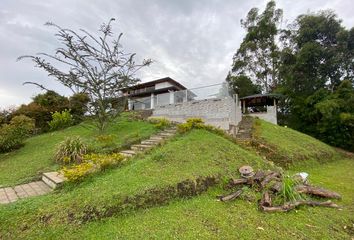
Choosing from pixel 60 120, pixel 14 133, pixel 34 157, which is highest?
pixel 60 120

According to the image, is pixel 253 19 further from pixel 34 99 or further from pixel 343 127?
pixel 34 99

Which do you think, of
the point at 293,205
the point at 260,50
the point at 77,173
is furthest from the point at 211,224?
the point at 260,50

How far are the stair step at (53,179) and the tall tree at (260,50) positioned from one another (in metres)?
22.4

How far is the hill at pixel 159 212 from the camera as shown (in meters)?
3.28

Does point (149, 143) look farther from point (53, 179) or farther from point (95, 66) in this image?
point (95, 66)

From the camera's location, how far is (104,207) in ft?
12.0

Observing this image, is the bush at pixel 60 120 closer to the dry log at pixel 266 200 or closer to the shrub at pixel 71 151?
the shrub at pixel 71 151

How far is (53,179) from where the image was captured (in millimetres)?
5363

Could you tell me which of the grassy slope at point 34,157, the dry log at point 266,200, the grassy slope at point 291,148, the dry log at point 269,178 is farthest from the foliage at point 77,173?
the grassy slope at point 291,148

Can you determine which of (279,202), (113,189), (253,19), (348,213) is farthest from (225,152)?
(253,19)

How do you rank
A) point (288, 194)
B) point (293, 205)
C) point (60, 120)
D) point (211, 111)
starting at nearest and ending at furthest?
point (293, 205), point (288, 194), point (211, 111), point (60, 120)

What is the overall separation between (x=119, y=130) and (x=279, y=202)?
8.72 m

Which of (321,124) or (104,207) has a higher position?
(321,124)

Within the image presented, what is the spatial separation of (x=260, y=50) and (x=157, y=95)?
601 inches
